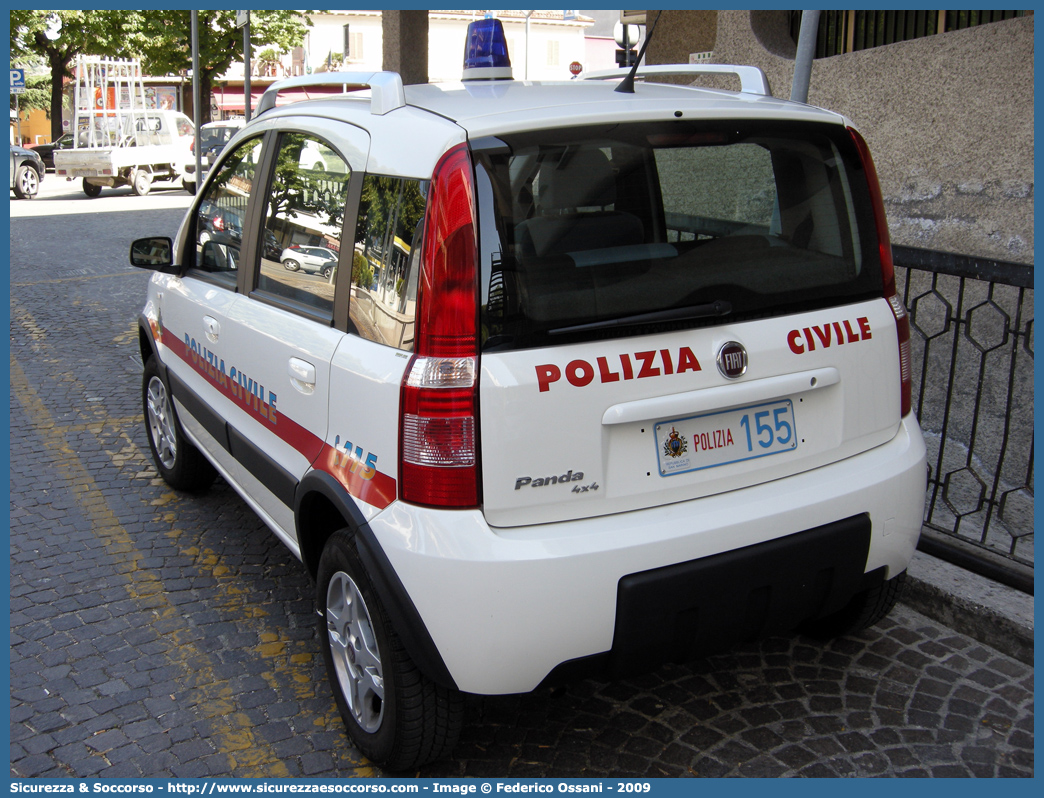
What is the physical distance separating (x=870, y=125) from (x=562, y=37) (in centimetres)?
6368

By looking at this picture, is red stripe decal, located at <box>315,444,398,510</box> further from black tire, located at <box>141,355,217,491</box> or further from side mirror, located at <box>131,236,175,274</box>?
black tire, located at <box>141,355,217,491</box>

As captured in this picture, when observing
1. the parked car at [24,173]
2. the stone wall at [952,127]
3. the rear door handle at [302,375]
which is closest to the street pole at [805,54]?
the stone wall at [952,127]

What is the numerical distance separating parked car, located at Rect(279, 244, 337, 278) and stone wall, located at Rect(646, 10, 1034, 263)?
14.0ft

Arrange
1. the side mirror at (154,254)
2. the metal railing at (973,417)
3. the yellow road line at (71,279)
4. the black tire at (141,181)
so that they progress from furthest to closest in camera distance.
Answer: the black tire at (141,181) → the yellow road line at (71,279) → the side mirror at (154,254) → the metal railing at (973,417)

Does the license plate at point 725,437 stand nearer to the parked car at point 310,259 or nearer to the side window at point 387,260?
the side window at point 387,260

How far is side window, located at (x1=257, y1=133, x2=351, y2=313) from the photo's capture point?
112 inches

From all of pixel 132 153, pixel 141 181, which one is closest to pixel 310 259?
pixel 132 153

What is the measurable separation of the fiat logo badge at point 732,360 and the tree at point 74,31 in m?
37.6

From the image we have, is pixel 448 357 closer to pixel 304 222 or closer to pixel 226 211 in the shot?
pixel 304 222

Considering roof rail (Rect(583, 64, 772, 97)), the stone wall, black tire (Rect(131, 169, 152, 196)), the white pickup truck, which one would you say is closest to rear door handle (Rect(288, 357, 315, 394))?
roof rail (Rect(583, 64, 772, 97))

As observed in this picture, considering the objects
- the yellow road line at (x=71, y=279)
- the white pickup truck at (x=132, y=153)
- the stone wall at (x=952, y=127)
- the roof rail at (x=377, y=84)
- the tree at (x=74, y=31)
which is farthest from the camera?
the tree at (x=74, y=31)

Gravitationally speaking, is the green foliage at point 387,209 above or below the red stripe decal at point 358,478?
above

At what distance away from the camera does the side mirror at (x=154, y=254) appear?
13.8ft

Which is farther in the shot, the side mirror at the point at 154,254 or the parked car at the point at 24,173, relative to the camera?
the parked car at the point at 24,173
